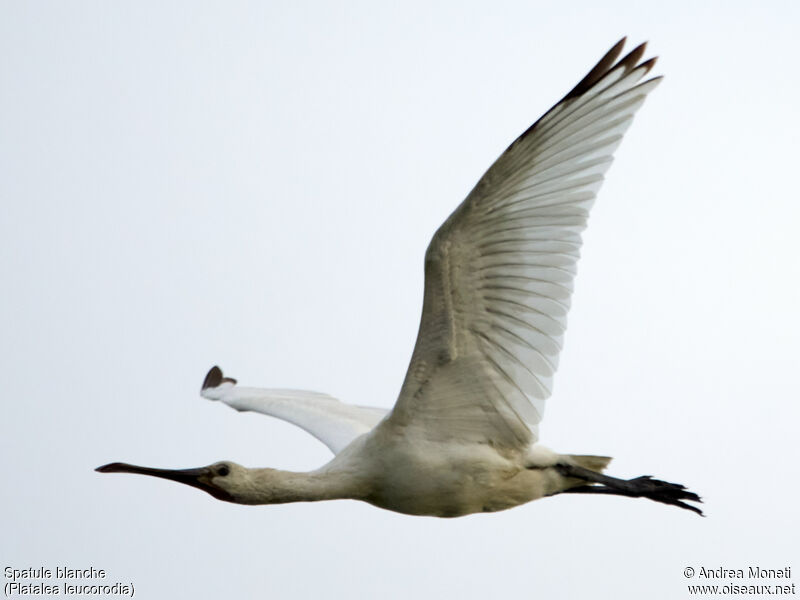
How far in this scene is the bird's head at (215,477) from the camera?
368 inches

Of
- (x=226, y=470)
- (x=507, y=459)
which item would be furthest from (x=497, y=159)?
(x=226, y=470)

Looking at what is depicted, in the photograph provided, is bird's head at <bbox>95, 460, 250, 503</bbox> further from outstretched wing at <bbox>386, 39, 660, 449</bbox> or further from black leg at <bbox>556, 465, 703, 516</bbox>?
black leg at <bbox>556, 465, 703, 516</bbox>

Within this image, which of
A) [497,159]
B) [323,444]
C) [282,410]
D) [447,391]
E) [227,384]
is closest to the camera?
[497,159]

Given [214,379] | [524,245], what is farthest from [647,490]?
[214,379]

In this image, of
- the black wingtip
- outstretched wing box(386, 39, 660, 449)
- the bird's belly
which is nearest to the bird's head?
the bird's belly

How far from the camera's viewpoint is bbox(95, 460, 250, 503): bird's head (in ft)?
30.7

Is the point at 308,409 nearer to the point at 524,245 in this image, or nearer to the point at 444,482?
the point at 444,482

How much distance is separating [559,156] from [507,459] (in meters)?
2.18

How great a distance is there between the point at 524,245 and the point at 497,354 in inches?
31.5

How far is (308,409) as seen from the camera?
39.5ft

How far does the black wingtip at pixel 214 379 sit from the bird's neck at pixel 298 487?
4.07 metres

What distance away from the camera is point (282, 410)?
12.2 m

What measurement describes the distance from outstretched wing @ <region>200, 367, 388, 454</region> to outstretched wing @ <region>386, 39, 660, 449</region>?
8.27ft

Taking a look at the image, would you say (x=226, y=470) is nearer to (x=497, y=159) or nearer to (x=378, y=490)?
(x=378, y=490)
